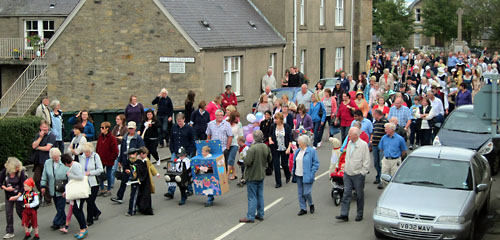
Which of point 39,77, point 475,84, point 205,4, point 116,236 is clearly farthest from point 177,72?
point 116,236

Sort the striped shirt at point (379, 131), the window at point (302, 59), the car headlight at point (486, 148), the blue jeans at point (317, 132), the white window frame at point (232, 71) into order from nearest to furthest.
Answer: the striped shirt at point (379, 131) → the car headlight at point (486, 148) → the blue jeans at point (317, 132) → the white window frame at point (232, 71) → the window at point (302, 59)

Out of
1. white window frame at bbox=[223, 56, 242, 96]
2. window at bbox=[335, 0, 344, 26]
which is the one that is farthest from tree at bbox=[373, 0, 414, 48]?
white window frame at bbox=[223, 56, 242, 96]

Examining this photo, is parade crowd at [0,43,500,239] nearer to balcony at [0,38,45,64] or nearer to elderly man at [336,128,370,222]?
elderly man at [336,128,370,222]

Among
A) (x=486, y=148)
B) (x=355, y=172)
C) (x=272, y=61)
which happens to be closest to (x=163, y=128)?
(x=486, y=148)

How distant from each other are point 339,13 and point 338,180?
30073 mm

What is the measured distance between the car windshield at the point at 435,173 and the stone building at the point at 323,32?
22111 millimetres

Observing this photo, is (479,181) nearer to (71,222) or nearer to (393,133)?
(393,133)

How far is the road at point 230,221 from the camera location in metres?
12.5

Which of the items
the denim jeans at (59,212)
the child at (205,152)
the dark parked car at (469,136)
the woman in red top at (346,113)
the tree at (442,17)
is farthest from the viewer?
the tree at (442,17)

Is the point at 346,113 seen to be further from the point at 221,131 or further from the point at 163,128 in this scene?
the point at 163,128

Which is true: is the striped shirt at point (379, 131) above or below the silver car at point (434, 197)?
above

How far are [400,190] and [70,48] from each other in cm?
1969

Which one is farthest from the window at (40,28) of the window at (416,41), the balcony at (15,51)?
the window at (416,41)

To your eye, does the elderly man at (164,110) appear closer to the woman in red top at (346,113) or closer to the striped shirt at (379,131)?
the woman in red top at (346,113)
